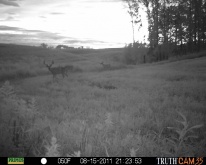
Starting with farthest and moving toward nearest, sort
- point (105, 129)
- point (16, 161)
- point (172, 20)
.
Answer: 1. point (172, 20)
2. point (105, 129)
3. point (16, 161)

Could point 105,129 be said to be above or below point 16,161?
below

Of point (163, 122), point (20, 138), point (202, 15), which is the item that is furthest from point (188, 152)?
→ point (202, 15)

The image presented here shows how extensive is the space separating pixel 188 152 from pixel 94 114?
11.7 feet

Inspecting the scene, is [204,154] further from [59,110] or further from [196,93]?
[196,93]

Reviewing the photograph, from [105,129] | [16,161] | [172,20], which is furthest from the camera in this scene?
[172,20]
